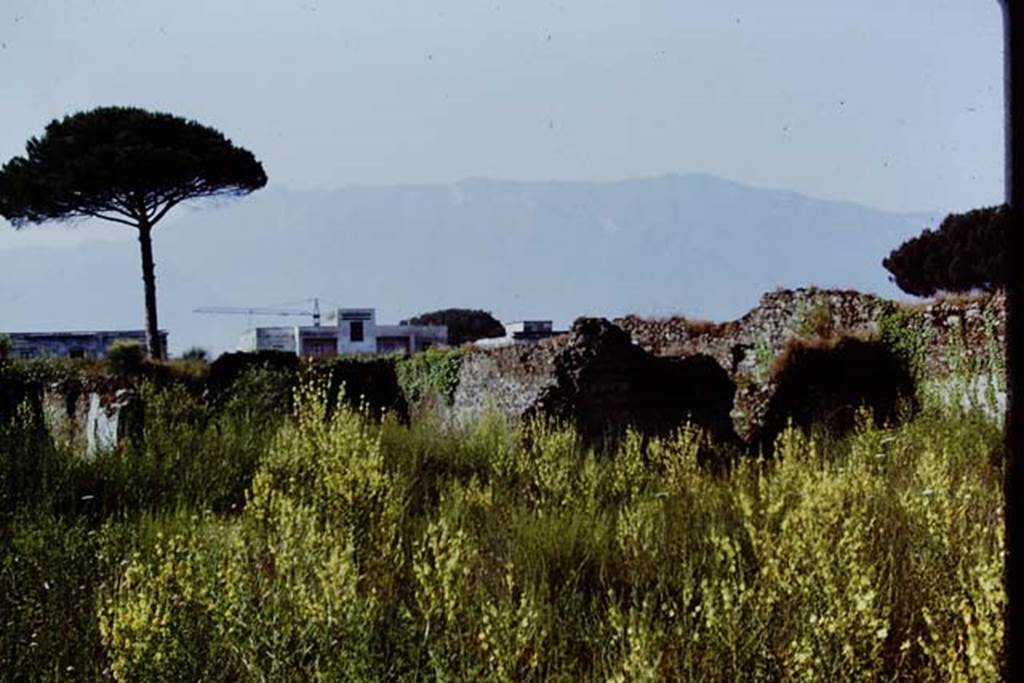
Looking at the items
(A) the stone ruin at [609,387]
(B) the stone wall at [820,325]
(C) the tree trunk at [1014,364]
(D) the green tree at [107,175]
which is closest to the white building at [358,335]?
A: (D) the green tree at [107,175]

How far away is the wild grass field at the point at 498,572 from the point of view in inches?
108

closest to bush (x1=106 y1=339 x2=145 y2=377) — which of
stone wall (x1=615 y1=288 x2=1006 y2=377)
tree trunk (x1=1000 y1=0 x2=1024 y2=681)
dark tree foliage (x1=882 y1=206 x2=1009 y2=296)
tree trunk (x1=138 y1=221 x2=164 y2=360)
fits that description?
tree trunk (x1=138 y1=221 x2=164 y2=360)

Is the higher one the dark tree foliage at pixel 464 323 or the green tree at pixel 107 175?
the green tree at pixel 107 175

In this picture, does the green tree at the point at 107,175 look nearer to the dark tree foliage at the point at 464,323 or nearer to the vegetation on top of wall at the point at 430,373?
the vegetation on top of wall at the point at 430,373

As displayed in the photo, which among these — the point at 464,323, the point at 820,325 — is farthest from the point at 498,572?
the point at 464,323

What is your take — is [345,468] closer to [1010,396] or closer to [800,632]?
[800,632]

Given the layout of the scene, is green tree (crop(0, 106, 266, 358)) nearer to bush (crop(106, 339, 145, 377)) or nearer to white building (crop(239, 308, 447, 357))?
bush (crop(106, 339, 145, 377))

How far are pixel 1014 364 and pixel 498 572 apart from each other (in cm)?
313

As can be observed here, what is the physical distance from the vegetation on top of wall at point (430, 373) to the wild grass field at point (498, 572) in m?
8.24

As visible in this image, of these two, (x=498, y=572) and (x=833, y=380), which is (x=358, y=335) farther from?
(x=498, y=572)

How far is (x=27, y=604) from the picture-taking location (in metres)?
3.62

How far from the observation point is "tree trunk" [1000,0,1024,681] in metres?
0.88

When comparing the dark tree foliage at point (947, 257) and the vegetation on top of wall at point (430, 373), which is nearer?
the vegetation on top of wall at point (430, 373)

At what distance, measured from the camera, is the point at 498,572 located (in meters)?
3.85
